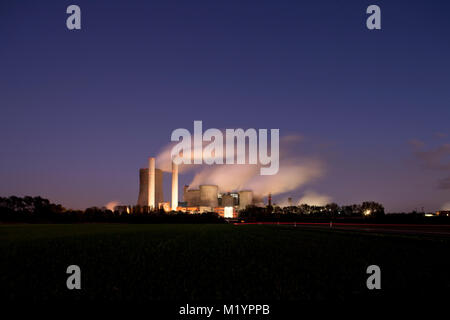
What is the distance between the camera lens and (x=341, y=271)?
11.6m

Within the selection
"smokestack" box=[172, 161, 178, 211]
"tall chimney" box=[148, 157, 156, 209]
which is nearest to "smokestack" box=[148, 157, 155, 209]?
"tall chimney" box=[148, 157, 156, 209]

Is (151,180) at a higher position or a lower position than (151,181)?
higher

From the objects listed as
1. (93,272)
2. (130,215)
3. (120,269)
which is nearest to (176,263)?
(120,269)

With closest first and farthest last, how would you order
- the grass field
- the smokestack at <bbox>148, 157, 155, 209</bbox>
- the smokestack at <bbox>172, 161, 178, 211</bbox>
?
the grass field
the smokestack at <bbox>172, 161, 178, 211</bbox>
the smokestack at <bbox>148, 157, 155, 209</bbox>

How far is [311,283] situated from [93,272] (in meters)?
6.21

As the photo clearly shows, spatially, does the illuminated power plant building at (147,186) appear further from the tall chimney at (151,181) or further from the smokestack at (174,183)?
the smokestack at (174,183)

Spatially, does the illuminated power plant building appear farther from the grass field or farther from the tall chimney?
the grass field

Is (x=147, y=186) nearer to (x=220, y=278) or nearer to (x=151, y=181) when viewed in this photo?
(x=151, y=181)

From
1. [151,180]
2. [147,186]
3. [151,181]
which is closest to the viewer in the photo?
[151,180]

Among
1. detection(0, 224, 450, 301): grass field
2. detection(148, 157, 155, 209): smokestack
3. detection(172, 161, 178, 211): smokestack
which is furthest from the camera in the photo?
Answer: detection(148, 157, 155, 209): smokestack

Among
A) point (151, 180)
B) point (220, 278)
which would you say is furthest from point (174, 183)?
point (220, 278)

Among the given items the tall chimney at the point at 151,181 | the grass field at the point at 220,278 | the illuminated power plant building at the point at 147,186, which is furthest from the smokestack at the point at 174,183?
the grass field at the point at 220,278
